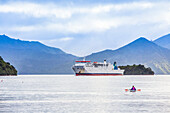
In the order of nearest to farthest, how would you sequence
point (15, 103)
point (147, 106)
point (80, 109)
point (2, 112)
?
point (2, 112) < point (80, 109) < point (147, 106) < point (15, 103)

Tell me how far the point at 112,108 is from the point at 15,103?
17793 millimetres

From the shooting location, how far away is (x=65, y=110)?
5525cm

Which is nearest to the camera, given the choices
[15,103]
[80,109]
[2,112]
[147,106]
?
[2,112]

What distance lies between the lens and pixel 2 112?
2076 inches

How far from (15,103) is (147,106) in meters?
22.8

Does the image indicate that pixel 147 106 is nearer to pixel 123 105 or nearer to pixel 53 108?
pixel 123 105

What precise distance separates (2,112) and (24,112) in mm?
3115

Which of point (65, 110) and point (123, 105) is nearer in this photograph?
point (65, 110)

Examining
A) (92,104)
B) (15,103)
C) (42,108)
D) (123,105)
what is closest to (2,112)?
(42,108)

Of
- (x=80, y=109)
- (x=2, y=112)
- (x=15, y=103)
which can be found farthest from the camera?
(x=15, y=103)

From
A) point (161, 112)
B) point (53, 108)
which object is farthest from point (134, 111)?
point (53, 108)

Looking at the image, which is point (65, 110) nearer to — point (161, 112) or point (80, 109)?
point (80, 109)

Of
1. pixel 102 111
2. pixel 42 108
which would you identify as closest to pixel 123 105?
pixel 102 111

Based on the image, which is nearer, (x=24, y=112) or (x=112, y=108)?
(x=24, y=112)
